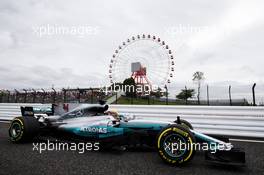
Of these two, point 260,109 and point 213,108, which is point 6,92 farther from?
point 260,109

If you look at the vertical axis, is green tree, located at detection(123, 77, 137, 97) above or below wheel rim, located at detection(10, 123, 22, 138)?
above

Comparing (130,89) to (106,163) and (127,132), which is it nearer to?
(127,132)

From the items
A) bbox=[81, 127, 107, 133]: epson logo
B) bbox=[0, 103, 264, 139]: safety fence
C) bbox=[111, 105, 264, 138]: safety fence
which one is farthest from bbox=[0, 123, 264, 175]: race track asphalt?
bbox=[111, 105, 264, 138]: safety fence

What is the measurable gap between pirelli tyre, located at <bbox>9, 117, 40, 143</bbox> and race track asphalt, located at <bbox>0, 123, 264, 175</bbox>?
21.2 inches

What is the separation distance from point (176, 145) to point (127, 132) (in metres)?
1.03

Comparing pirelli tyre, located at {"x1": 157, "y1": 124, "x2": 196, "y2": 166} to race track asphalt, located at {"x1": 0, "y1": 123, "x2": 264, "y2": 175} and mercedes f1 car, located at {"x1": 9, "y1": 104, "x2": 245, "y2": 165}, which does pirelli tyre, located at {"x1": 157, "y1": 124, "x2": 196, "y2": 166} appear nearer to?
mercedes f1 car, located at {"x1": 9, "y1": 104, "x2": 245, "y2": 165}

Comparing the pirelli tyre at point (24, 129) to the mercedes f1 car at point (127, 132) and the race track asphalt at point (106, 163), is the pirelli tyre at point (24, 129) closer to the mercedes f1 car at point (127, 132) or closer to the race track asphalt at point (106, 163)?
the mercedes f1 car at point (127, 132)

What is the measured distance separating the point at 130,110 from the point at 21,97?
1007 cm

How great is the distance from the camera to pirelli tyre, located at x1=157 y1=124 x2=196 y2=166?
321cm

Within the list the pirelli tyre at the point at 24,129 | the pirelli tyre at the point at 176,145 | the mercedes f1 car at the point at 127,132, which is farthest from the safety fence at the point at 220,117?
the pirelli tyre at the point at 176,145

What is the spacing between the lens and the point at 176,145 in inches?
133

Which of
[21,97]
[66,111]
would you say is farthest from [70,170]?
[21,97]

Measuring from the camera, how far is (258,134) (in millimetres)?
5699

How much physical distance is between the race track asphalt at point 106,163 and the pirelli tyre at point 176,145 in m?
0.13
